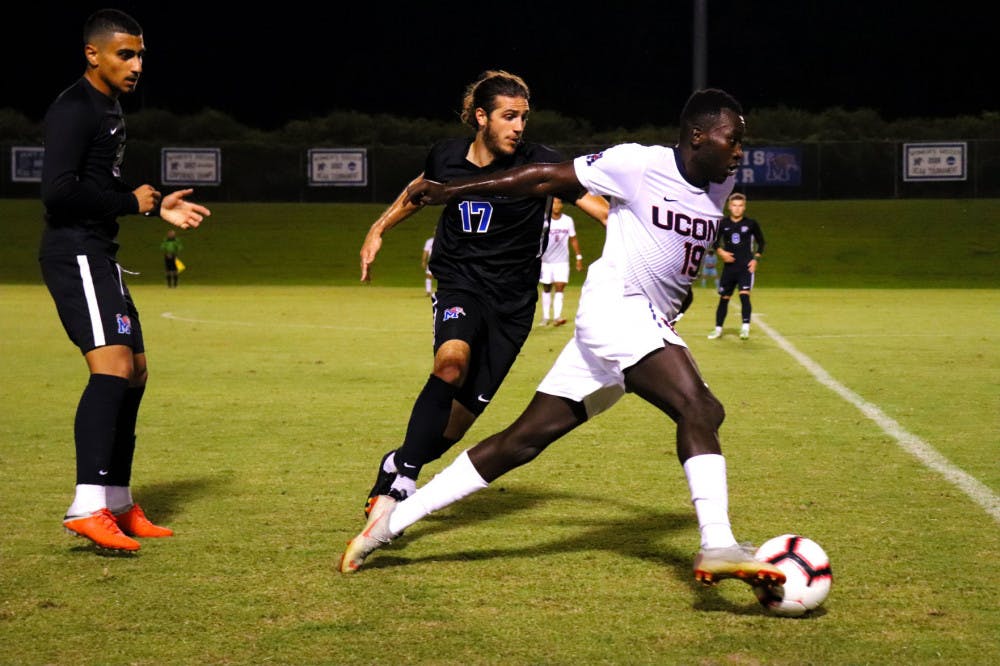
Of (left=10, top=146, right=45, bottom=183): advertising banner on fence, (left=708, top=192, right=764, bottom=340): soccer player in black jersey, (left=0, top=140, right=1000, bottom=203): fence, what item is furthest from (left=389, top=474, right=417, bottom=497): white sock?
(left=10, top=146, right=45, bottom=183): advertising banner on fence

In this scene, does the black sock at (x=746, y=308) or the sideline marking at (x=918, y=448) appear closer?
the sideline marking at (x=918, y=448)

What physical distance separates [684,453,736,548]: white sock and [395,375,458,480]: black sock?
1363 millimetres

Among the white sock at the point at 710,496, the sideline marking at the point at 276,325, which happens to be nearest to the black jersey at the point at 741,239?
the sideline marking at the point at 276,325

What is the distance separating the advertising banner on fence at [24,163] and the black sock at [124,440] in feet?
139

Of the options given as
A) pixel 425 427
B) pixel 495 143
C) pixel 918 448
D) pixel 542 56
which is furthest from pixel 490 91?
A: pixel 542 56

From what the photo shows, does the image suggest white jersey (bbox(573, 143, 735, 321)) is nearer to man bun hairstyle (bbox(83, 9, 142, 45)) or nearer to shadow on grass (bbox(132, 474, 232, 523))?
man bun hairstyle (bbox(83, 9, 142, 45))

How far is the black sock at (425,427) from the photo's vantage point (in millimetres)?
5770

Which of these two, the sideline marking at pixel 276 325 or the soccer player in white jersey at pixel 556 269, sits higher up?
the soccer player in white jersey at pixel 556 269

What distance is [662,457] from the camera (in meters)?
8.17

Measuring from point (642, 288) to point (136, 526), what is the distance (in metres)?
2.59

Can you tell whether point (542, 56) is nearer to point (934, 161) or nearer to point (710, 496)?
point (934, 161)

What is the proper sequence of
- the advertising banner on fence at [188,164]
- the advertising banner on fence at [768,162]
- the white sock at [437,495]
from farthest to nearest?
the advertising banner on fence at [188,164] → the advertising banner on fence at [768,162] → the white sock at [437,495]

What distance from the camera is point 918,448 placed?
8.43 metres

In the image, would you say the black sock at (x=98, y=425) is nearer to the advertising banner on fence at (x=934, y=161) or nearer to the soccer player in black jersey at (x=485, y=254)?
the soccer player in black jersey at (x=485, y=254)
